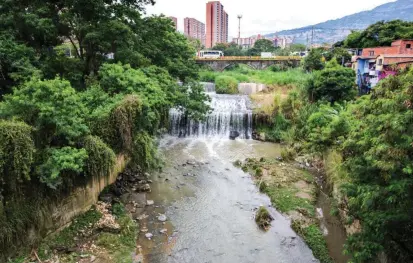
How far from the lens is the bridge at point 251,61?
143ft

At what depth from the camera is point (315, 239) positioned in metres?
9.28

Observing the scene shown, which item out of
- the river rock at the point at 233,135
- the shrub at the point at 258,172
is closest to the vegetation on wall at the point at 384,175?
the shrub at the point at 258,172

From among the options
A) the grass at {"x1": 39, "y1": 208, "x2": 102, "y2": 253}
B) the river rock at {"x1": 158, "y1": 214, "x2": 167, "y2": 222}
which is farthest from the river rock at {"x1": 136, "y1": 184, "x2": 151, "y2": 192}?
the grass at {"x1": 39, "y1": 208, "x2": 102, "y2": 253}

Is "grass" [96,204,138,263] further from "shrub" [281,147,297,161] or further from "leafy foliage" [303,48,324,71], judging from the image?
"leafy foliage" [303,48,324,71]

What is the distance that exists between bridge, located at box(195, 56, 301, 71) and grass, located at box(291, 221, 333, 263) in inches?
1456

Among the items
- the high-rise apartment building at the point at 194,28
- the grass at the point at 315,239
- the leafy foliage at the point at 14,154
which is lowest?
the grass at the point at 315,239

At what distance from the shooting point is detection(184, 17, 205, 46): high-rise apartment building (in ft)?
411

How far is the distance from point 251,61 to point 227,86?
15977mm

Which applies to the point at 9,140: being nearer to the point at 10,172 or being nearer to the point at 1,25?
the point at 10,172

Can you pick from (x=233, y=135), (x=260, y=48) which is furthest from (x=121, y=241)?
(x=260, y=48)

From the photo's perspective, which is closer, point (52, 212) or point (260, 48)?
point (52, 212)

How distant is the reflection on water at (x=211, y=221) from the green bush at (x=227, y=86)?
15.5m

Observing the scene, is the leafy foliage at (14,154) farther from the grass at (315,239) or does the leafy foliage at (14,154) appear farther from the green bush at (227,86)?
the green bush at (227,86)

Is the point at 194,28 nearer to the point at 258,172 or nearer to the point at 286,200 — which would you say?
the point at 258,172
